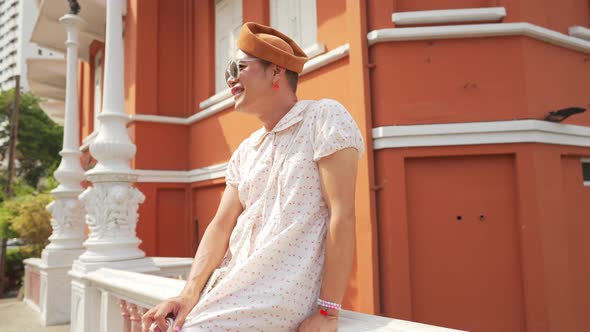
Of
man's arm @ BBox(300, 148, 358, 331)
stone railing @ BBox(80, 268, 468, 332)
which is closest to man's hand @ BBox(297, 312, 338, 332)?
man's arm @ BBox(300, 148, 358, 331)

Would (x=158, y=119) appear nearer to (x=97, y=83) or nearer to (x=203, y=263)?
(x=97, y=83)

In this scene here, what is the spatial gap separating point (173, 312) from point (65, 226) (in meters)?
6.35

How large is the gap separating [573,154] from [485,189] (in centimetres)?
102

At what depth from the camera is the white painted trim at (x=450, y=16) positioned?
3742mm

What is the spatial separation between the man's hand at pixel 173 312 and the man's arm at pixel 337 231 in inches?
19.4

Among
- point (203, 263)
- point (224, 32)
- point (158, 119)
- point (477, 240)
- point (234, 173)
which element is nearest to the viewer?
point (203, 263)

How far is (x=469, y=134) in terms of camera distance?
12.0 feet

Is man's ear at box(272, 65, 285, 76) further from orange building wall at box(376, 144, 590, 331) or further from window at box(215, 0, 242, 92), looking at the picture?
window at box(215, 0, 242, 92)

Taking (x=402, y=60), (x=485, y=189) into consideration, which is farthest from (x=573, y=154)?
(x=402, y=60)

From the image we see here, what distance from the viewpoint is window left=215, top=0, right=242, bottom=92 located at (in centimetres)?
635

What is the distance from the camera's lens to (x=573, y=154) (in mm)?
3936

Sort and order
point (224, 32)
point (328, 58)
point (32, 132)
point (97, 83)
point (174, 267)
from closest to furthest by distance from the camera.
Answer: point (328, 58) → point (174, 267) → point (224, 32) → point (97, 83) → point (32, 132)

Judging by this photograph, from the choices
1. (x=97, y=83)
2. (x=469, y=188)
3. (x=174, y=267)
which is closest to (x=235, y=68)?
(x=469, y=188)

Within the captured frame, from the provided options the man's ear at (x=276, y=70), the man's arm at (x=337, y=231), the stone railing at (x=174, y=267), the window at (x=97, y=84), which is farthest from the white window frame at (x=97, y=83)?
the man's arm at (x=337, y=231)
